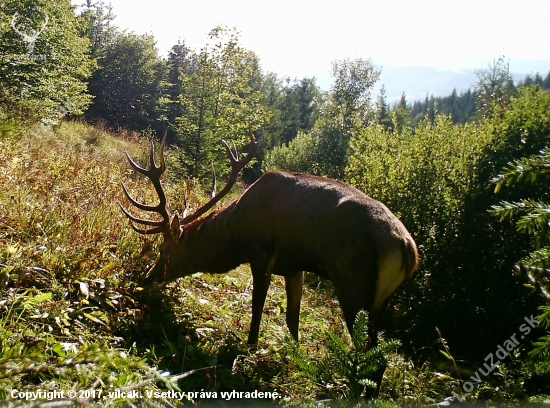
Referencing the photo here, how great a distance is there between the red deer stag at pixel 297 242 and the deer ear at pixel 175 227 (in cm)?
1

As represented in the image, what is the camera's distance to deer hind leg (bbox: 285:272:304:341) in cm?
453

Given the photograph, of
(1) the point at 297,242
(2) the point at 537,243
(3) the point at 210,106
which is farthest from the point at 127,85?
(2) the point at 537,243

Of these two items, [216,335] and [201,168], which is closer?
[216,335]

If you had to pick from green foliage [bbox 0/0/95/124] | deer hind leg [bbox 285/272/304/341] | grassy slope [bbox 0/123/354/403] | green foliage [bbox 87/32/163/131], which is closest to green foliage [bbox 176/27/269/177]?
green foliage [bbox 0/0/95/124]

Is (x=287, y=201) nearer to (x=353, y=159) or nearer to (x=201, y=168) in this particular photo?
(x=353, y=159)

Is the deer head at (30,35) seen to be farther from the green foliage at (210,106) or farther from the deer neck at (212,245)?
the deer neck at (212,245)

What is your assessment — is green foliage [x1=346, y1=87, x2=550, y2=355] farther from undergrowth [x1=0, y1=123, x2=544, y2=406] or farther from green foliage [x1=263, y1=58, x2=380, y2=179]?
green foliage [x1=263, y1=58, x2=380, y2=179]

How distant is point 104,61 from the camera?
35562 mm

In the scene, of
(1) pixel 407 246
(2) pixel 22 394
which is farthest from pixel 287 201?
(2) pixel 22 394

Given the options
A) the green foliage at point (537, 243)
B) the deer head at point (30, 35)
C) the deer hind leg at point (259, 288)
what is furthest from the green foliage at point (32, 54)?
the green foliage at point (537, 243)

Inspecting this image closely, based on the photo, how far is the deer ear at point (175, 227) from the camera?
187 inches

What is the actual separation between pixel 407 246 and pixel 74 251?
10.6 feet

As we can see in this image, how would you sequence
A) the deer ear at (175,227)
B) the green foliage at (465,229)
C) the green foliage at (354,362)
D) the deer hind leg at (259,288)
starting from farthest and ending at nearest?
the green foliage at (465,229), the deer ear at (175,227), the deer hind leg at (259,288), the green foliage at (354,362)

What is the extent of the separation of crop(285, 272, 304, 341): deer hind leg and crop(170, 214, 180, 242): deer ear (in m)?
1.38
